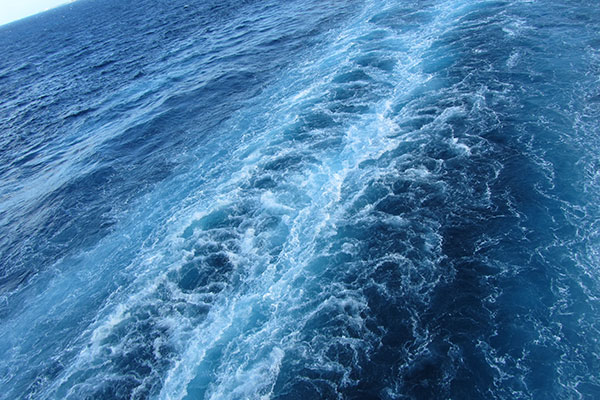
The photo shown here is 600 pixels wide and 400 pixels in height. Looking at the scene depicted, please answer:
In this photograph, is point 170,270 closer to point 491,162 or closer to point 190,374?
point 190,374

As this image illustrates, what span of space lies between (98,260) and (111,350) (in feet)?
34.2

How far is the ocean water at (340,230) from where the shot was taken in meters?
18.9

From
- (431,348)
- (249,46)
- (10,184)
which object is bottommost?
(431,348)

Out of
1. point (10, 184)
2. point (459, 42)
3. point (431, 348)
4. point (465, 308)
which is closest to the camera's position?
point (431, 348)

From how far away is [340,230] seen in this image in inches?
1027

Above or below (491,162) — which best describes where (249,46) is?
above

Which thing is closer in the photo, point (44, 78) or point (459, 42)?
point (459, 42)

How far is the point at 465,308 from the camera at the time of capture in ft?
65.0

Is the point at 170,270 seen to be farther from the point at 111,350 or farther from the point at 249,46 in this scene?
the point at 249,46

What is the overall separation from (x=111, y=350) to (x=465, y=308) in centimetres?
2252

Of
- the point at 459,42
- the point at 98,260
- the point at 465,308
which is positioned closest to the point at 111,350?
the point at 98,260

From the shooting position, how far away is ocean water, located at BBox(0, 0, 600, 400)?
1888 cm

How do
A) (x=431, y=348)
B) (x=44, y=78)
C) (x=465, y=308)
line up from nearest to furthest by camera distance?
1. (x=431, y=348)
2. (x=465, y=308)
3. (x=44, y=78)

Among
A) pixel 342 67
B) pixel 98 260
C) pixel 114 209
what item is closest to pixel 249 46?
pixel 342 67
